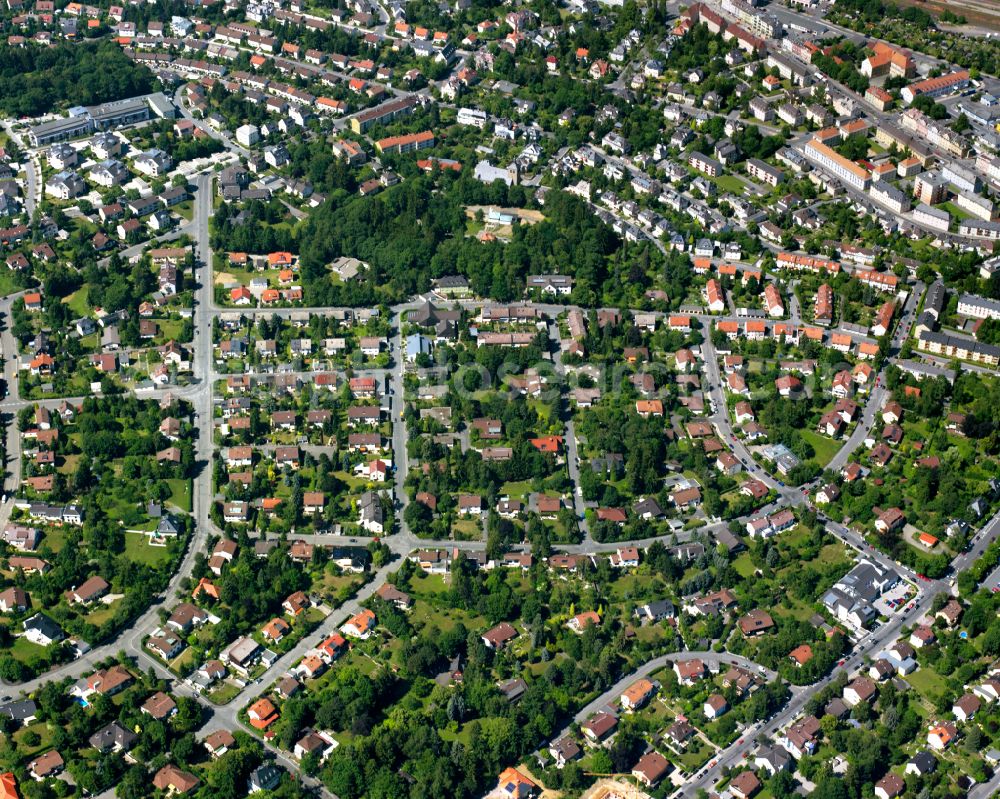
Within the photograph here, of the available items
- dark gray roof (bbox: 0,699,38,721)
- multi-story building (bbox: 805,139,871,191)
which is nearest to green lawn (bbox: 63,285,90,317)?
dark gray roof (bbox: 0,699,38,721)

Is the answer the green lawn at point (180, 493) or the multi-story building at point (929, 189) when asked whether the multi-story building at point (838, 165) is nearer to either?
the multi-story building at point (929, 189)

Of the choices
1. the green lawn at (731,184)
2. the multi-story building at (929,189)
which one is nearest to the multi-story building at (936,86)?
the multi-story building at (929,189)

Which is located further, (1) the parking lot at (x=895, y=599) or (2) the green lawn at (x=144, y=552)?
(2) the green lawn at (x=144, y=552)

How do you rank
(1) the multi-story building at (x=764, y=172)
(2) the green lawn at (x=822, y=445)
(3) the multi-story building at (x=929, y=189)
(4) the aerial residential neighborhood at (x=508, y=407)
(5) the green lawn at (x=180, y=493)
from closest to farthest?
(4) the aerial residential neighborhood at (x=508, y=407) → (5) the green lawn at (x=180, y=493) → (2) the green lawn at (x=822, y=445) → (3) the multi-story building at (x=929, y=189) → (1) the multi-story building at (x=764, y=172)

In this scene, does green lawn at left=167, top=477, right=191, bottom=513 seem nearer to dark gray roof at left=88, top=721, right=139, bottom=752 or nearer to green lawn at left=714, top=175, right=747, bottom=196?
dark gray roof at left=88, top=721, right=139, bottom=752

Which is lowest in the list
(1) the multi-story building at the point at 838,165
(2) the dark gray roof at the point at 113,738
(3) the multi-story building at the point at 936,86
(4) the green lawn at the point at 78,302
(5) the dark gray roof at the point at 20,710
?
(5) the dark gray roof at the point at 20,710

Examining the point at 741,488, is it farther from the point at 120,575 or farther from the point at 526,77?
the point at 526,77

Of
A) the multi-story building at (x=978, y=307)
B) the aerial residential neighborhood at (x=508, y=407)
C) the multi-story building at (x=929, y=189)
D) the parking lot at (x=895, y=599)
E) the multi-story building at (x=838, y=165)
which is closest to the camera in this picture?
the aerial residential neighborhood at (x=508, y=407)

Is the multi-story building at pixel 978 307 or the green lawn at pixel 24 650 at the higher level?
the multi-story building at pixel 978 307

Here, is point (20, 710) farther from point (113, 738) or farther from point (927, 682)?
point (927, 682)
